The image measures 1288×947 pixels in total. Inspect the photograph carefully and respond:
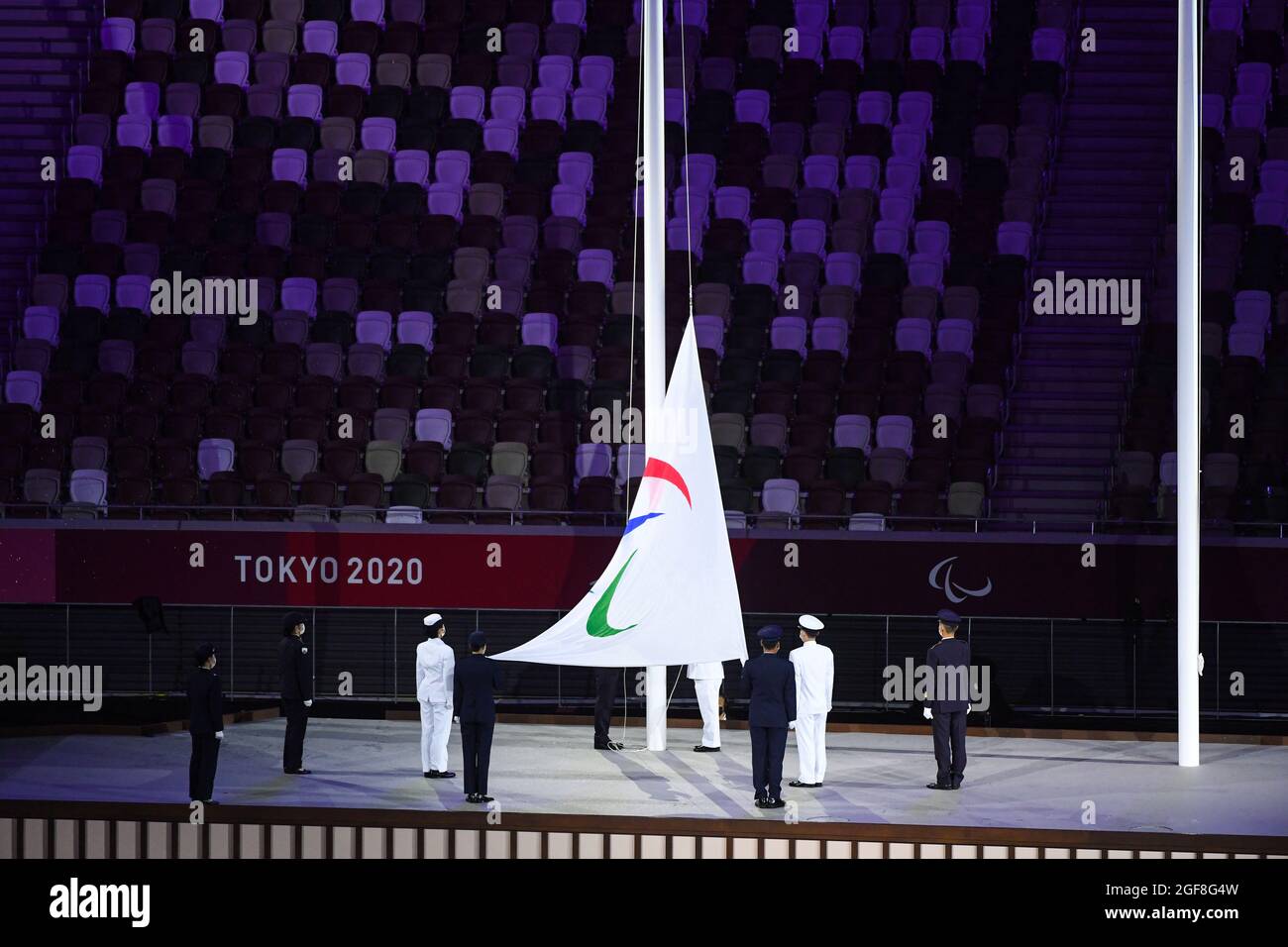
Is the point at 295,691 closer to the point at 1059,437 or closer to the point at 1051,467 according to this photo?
the point at 1051,467

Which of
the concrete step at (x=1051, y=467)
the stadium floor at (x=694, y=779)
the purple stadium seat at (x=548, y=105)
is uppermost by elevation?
the purple stadium seat at (x=548, y=105)

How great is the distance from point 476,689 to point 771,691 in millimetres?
2097

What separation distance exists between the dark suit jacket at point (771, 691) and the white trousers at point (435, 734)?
2.66m

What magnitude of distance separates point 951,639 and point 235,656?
7.97 meters

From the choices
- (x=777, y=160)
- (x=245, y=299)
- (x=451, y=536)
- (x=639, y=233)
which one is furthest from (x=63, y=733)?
(x=777, y=160)

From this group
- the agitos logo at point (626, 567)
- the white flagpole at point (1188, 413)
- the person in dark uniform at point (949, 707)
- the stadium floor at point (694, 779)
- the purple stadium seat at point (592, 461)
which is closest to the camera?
the stadium floor at point (694, 779)

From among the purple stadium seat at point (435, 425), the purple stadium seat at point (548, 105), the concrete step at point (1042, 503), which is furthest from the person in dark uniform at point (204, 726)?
the purple stadium seat at point (548, 105)

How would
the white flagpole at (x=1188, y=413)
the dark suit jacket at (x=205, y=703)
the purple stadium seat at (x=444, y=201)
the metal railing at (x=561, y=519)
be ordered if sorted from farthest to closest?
the purple stadium seat at (x=444, y=201)
the metal railing at (x=561, y=519)
the white flagpole at (x=1188, y=413)
the dark suit jacket at (x=205, y=703)

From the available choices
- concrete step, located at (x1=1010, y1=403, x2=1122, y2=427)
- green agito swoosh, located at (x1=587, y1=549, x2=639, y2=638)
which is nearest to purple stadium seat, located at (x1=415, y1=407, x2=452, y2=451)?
concrete step, located at (x1=1010, y1=403, x2=1122, y2=427)

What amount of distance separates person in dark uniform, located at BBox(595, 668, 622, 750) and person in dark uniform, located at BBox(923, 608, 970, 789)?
9.67ft

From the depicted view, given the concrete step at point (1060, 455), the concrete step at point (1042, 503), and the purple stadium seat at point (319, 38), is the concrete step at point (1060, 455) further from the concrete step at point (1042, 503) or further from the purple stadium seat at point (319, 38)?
the purple stadium seat at point (319, 38)

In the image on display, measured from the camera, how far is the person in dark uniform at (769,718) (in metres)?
12.2

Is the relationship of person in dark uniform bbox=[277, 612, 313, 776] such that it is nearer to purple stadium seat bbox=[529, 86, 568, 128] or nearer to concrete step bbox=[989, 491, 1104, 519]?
concrete step bbox=[989, 491, 1104, 519]

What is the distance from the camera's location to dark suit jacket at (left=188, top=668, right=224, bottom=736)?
12.2 meters
